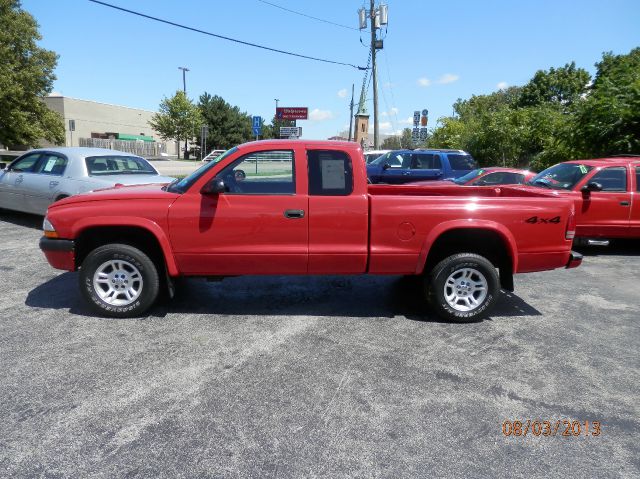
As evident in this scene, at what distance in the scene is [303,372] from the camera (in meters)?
3.70

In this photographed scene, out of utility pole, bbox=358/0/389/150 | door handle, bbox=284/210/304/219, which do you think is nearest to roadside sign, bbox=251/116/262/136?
utility pole, bbox=358/0/389/150

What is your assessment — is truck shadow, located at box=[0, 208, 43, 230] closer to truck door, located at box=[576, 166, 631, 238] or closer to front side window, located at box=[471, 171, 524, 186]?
front side window, located at box=[471, 171, 524, 186]

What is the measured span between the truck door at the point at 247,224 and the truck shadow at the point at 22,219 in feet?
20.8

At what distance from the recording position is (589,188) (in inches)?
303

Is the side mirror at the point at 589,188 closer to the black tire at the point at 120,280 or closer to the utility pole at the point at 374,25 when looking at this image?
the black tire at the point at 120,280

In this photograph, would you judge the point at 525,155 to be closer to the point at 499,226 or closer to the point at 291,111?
the point at 499,226

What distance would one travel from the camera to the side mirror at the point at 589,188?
7.63m

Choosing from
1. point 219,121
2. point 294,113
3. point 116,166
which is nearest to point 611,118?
point 116,166

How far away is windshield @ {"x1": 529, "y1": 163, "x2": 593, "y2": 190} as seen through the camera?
8219 mm

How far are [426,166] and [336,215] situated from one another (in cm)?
1100

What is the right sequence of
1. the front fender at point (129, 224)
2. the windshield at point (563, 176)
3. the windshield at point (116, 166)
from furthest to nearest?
the windshield at point (116, 166)
the windshield at point (563, 176)
the front fender at point (129, 224)

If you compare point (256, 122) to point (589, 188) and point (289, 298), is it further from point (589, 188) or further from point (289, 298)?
point (289, 298)

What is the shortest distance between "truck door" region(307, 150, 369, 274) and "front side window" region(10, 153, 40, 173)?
23.2ft
